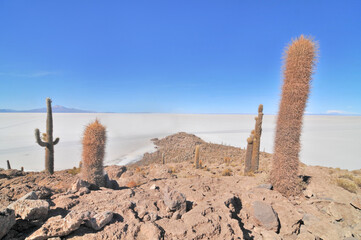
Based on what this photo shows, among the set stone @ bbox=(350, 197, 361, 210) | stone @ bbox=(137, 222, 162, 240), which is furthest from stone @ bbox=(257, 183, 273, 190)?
stone @ bbox=(137, 222, 162, 240)

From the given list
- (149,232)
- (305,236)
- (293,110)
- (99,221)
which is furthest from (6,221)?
(293,110)

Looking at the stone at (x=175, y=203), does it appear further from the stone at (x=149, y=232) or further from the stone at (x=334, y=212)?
the stone at (x=334, y=212)

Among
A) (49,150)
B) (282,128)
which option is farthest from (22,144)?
(282,128)

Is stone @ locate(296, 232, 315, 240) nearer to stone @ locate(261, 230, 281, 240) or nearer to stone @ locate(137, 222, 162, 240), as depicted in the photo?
stone @ locate(261, 230, 281, 240)

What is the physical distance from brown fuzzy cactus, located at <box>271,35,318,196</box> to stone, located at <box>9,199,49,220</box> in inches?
234

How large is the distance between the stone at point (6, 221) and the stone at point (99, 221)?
101 centimetres

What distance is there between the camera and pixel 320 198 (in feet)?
16.1

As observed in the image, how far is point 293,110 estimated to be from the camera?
528 cm

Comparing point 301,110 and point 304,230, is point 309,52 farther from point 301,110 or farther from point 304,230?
point 304,230

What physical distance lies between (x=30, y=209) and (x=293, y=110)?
656 cm

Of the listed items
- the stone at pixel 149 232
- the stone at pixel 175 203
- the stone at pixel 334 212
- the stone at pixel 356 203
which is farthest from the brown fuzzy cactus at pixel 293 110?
the stone at pixel 149 232

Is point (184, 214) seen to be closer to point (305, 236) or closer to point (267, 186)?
point (305, 236)

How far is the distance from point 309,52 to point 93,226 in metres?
6.95

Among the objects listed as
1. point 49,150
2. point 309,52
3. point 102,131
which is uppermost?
point 309,52
